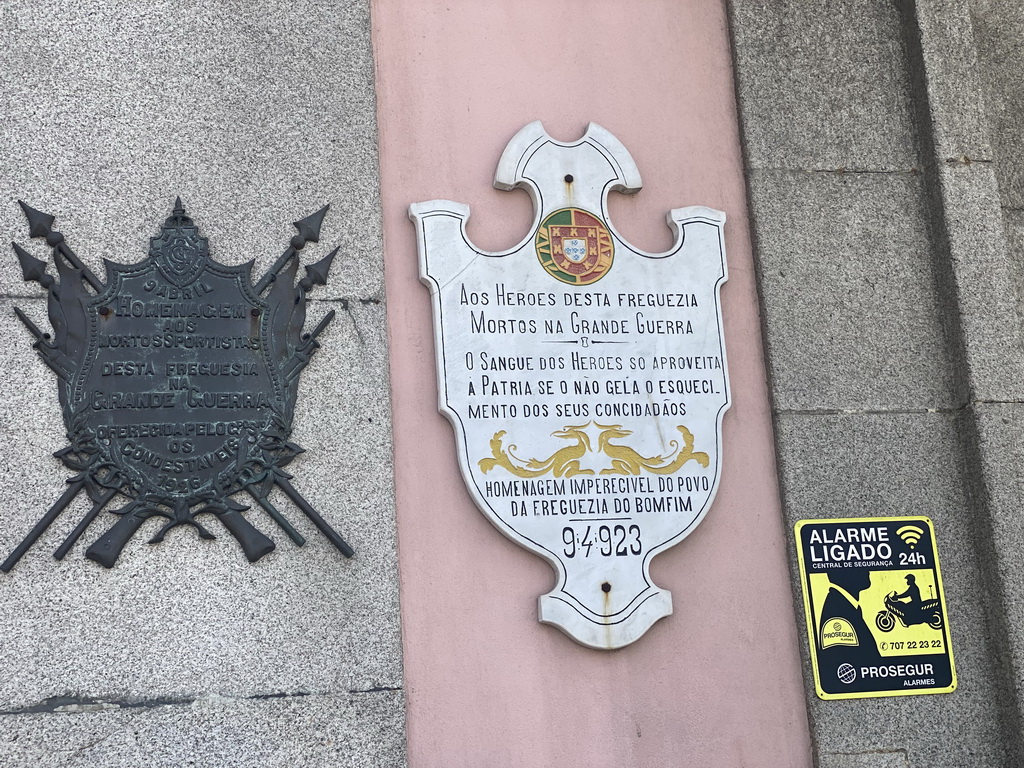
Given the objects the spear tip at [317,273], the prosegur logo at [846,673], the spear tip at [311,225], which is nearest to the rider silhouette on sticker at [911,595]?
the prosegur logo at [846,673]

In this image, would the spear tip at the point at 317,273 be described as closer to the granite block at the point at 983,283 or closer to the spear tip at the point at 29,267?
the spear tip at the point at 29,267

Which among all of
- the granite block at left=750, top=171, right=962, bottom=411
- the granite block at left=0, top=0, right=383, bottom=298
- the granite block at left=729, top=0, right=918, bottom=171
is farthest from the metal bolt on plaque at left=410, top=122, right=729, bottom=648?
the granite block at left=729, top=0, right=918, bottom=171

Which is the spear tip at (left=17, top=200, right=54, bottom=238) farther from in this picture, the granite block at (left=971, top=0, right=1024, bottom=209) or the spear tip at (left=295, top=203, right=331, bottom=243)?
the granite block at (left=971, top=0, right=1024, bottom=209)

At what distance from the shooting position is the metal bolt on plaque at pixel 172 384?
390cm

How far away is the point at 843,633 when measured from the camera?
4.29m

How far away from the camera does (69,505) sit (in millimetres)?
3865

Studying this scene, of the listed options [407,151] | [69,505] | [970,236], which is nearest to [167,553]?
[69,505]

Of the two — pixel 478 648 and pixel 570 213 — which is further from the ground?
Answer: pixel 570 213

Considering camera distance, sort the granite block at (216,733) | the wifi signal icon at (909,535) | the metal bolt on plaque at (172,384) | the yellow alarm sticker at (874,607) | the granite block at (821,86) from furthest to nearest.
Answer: the granite block at (821,86) → the wifi signal icon at (909,535) → the yellow alarm sticker at (874,607) → the metal bolt on plaque at (172,384) → the granite block at (216,733)

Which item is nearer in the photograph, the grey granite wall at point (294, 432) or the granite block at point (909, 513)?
the grey granite wall at point (294, 432)

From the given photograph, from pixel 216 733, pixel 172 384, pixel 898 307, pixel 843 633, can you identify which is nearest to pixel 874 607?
pixel 843 633

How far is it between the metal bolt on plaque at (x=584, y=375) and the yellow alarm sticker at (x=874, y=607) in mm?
481

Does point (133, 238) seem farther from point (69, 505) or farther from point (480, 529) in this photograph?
point (480, 529)

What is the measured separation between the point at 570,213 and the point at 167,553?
1834mm
